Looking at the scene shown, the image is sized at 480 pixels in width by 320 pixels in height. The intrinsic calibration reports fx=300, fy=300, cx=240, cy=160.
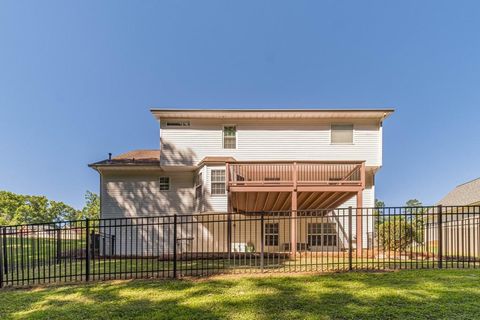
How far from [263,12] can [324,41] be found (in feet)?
52.5

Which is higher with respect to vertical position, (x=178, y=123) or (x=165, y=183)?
(x=178, y=123)

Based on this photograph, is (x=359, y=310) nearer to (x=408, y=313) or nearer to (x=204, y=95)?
(x=408, y=313)

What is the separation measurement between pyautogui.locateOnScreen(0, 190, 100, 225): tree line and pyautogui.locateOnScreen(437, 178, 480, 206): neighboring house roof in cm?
5028

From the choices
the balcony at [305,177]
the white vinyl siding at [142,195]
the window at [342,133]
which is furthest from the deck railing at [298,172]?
the white vinyl siding at [142,195]

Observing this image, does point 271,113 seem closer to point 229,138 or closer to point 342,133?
point 229,138

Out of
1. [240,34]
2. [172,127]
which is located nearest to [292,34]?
[240,34]

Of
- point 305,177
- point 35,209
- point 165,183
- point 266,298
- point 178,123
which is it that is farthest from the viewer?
point 35,209

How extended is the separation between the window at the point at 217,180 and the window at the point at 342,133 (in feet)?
22.3

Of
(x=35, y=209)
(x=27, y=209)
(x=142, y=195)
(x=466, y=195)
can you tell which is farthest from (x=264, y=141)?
(x=35, y=209)

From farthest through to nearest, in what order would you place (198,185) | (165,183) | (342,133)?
(165,183), (342,133), (198,185)

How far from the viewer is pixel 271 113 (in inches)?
666

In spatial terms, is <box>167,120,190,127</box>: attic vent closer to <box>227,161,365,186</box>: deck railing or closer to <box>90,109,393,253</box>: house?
<box>90,109,393,253</box>: house

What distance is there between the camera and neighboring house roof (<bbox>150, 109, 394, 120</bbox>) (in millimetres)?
16578

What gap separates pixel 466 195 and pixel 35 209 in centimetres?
7407
